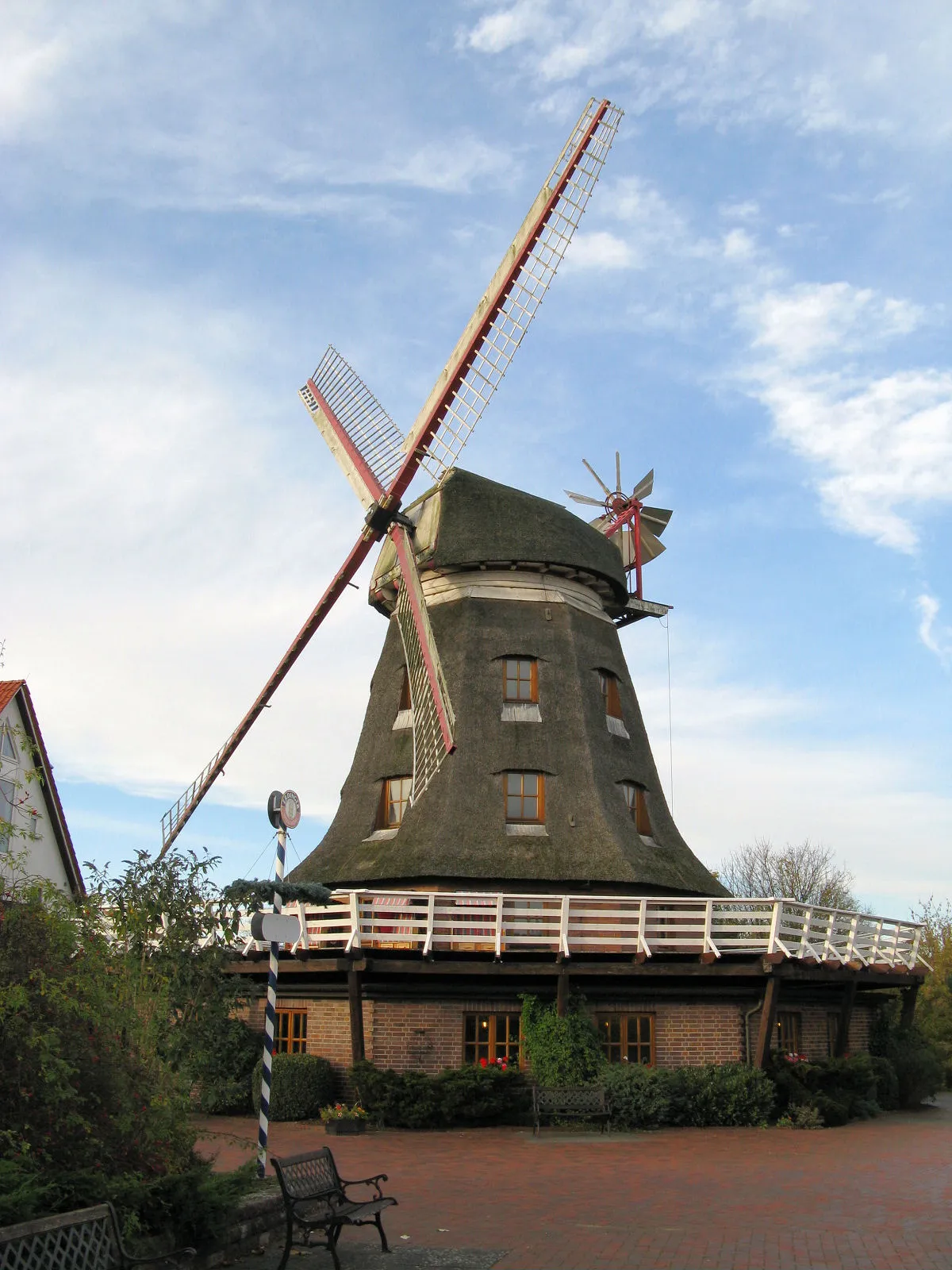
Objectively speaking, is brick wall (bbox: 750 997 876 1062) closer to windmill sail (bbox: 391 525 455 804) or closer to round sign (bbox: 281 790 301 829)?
windmill sail (bbox: 391 525 455 804)

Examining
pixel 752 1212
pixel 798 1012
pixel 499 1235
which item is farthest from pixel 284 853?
pixel 798 1012

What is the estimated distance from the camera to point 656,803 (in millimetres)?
23203

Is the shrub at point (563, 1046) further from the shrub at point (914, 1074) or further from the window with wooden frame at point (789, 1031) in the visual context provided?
the shrub at point (914, 1074)

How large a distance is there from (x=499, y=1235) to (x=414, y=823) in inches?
455

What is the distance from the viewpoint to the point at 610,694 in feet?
78.0

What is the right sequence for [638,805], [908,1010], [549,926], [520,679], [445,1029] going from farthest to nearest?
[908,1010], [638,805], [520,679], [445,1029], [549,926]

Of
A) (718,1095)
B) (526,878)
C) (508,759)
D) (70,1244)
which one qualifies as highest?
(508,759)

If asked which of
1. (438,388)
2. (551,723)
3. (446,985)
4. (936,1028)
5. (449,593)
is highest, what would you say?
(438,388)

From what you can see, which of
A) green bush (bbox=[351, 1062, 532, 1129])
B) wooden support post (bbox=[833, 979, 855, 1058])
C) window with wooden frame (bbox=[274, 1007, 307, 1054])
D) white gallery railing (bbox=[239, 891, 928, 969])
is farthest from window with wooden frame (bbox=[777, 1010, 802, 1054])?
window with wooden frame (bbox=[274, 1007, 307, 1054])

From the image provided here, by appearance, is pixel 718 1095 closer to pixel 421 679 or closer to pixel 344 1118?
pixel 344 1118

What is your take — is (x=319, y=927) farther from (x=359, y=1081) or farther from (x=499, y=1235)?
(x=499, y=1235)

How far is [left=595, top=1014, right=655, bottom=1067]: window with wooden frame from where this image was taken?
18.7 meters

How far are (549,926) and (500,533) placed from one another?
813cm

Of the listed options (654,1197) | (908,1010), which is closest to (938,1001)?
(908,1010)
